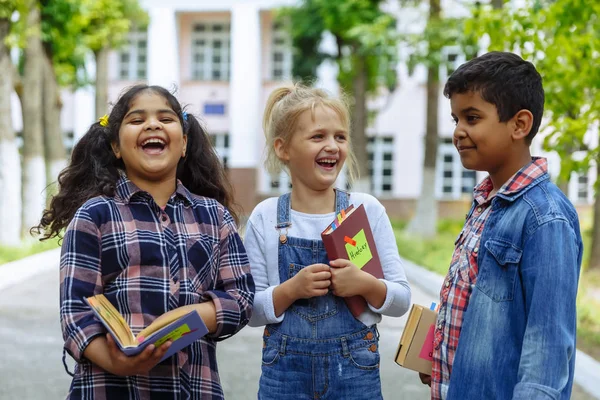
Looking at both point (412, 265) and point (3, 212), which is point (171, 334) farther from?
point (3, 212)

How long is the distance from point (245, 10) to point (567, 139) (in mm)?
24723

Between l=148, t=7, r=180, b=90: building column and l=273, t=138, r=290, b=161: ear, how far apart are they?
2784 cm

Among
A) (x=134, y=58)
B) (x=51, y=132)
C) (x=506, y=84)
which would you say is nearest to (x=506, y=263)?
(x=506, y=84)

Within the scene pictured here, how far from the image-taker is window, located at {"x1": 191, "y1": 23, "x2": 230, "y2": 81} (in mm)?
30906

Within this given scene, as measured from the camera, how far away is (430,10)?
17328mm

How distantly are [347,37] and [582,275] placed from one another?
421 inches

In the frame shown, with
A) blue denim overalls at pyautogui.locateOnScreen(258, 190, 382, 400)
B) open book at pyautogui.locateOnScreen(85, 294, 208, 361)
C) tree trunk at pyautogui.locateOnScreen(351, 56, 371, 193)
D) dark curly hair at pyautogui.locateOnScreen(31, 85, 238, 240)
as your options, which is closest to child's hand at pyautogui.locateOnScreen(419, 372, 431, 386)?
blue denim overalls at pyautogui.locateOnScreen(258, 190, 382, 400)

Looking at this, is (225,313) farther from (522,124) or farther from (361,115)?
(361,115)

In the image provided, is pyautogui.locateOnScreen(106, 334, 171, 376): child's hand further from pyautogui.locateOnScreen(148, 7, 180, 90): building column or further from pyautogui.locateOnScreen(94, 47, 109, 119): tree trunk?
pyautogui.locateOnScreen(148, 7, 180, 90): building column

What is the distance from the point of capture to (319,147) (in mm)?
2760

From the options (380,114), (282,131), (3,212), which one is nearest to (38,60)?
(3,212)

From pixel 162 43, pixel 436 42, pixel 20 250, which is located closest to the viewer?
pixel 20 250

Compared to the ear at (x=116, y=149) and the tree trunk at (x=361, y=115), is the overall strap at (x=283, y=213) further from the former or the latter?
the tree trunk at (x=361, y=115)

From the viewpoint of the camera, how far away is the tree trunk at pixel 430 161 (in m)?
17.6
